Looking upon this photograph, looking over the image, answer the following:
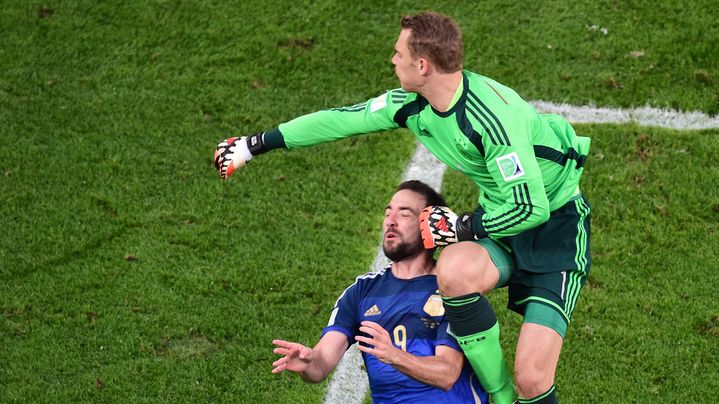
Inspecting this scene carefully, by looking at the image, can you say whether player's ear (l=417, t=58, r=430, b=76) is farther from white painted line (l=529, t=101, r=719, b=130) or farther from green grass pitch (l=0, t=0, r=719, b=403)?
white painted line (l=529, t=101, r=719, b=130)

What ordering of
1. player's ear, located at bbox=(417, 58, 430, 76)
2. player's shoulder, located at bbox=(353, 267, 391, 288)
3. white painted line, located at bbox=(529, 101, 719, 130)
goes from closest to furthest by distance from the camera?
player's ear, located at bbox=(417, 58, 430, 76) → player's shoulder, located at bbox=(353, 267, 391, 288) → white painted line, located at bbox=(529, 101, 719, 130)

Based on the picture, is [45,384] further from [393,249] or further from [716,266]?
[716,266]

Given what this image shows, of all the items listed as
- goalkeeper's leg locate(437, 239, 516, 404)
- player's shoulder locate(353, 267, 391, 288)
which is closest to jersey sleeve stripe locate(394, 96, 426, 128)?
goalkeeper's leg locate(437, 239, 516, 404)

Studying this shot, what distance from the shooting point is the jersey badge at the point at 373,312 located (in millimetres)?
7934

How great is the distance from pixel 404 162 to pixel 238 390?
→ 2.75 meters

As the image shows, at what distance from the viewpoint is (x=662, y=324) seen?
924 centimetres

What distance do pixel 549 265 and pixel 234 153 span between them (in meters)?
2.02

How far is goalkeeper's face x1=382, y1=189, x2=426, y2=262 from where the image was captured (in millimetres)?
8008

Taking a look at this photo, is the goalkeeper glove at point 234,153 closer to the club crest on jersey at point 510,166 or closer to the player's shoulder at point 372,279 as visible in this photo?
the player's shoulder at point 372,279

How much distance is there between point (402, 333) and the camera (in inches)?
307

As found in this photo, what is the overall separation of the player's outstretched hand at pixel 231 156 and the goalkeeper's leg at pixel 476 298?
138 cm

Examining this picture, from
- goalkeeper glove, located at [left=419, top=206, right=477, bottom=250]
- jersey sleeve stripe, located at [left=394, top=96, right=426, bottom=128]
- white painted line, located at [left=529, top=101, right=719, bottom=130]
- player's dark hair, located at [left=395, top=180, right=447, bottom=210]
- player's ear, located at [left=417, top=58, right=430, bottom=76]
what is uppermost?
player's ear, located at [left=417, top=58, right=430, bottom=76]

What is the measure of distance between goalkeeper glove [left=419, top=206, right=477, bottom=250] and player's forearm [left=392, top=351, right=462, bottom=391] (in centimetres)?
67

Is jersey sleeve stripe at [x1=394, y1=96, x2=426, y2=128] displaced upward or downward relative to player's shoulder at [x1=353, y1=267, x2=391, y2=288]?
upward
